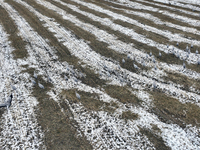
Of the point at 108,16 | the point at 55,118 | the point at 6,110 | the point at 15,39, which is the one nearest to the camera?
the point at 55,118

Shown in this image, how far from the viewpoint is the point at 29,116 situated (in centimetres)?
672

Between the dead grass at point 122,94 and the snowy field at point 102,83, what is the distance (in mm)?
45

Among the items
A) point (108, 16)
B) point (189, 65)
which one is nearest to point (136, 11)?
point (108, 16)

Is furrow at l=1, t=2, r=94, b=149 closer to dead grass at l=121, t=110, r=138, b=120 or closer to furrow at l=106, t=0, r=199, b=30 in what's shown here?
dead grass at l=121, t=110, r=138, b=120

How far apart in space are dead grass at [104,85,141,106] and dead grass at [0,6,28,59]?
6.70m

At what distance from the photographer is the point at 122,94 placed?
25.3ft

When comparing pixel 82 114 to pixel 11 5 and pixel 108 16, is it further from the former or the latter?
pixel 11 5

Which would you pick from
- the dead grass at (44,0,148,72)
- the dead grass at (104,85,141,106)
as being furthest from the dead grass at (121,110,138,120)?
the dead grass at (44,0,148,72)

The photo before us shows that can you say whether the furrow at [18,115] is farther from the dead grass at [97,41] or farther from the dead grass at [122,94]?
the dead grass at [97,41]

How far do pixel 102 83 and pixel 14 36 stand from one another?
9.83 meters

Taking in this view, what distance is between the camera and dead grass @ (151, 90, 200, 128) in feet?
20.6

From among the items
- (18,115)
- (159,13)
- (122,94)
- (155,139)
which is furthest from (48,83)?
(159,13)

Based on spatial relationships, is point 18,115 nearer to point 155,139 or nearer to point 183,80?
point 155,139

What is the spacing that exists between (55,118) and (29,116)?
1.10 meters
